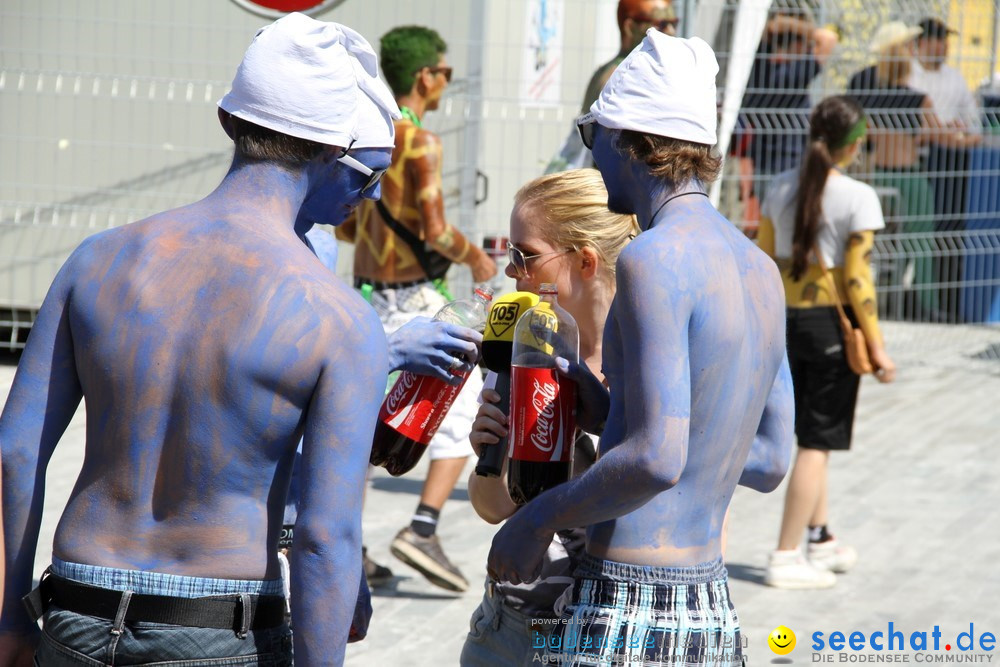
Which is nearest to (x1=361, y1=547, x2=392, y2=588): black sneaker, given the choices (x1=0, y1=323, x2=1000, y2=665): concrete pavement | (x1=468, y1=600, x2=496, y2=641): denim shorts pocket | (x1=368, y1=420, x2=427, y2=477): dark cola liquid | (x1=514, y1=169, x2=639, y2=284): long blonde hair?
Result: (x1=0, y1=323, x2=1000, y2=665): concrete pavement

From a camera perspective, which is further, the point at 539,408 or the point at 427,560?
the point at 427,560

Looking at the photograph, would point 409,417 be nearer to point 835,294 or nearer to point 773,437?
point 773,437

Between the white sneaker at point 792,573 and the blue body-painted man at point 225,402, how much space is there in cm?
362

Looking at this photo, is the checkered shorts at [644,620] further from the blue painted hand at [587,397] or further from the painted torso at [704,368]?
the blue painted hand at [587,397]

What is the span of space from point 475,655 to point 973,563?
377 centimetres

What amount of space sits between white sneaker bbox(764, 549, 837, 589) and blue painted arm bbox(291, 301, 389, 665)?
3643 millimetres

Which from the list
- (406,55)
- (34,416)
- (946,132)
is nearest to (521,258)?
(34,416)

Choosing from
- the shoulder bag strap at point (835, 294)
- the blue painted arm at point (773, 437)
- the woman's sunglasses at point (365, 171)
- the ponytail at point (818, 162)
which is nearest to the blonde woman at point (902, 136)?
the ponytail at point (818, 162)

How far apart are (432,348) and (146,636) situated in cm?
76

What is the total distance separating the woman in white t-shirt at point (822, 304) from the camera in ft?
17.4

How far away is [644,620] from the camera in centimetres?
218

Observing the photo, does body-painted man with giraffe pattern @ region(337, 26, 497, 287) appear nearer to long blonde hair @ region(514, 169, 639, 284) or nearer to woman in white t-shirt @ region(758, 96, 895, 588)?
woman in white t-shirt @ region(758, 96, 895, 588)

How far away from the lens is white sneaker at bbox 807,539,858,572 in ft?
17.9

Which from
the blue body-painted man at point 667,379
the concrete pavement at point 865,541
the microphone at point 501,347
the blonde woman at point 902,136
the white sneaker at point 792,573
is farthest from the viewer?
the blonde woman at point 902,136
